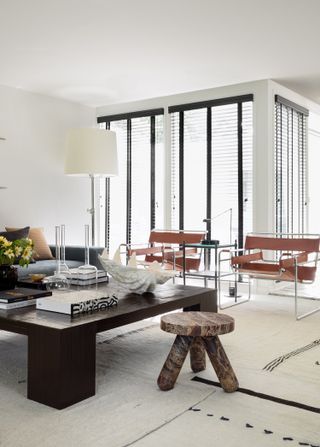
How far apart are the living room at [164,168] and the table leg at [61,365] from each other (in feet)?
0.15

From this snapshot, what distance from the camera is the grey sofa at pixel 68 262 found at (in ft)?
15.4

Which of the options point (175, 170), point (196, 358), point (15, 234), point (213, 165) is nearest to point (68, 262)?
point (15, 234)

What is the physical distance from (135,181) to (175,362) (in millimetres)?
4516

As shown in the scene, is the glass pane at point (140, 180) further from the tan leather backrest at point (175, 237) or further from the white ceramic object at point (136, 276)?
the white ceramic object at point (136, 276)

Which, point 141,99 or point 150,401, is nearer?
point 150,401

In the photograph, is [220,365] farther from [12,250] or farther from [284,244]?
[284,244]

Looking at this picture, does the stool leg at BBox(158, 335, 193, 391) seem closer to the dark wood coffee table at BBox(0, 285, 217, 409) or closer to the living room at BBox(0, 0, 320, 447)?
the living room at BBox(0, 0, 320, 447)

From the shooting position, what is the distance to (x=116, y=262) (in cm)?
314

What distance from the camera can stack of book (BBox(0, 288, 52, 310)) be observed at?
8.73 ft

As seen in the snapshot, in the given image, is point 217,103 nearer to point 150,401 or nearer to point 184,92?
point 184,92

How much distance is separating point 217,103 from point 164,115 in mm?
805

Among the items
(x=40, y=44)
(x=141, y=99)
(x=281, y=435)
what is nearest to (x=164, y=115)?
(x=141, y=99)

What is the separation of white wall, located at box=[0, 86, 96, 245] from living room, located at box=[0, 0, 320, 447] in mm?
17

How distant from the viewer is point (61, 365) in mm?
2178
